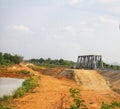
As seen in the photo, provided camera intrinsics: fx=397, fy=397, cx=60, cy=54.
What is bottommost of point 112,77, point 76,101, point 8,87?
point 8,87

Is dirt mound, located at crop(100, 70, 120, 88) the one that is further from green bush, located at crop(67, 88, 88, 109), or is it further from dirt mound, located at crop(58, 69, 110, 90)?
green bush, located at crop(67, 88, 88, 109)

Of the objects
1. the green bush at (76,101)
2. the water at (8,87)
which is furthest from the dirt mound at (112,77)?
the green bush at (76,101)

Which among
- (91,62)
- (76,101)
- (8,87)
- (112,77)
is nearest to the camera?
(76,101)

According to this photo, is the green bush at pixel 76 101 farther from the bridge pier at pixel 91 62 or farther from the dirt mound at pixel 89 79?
the bridge pier at pixel 91 62

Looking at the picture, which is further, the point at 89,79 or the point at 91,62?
the point at 91,62

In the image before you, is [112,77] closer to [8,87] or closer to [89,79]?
[89,79]

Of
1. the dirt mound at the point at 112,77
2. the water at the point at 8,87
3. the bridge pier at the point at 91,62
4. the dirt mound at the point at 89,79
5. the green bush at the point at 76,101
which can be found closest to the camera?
the green bush at the point at 76,101

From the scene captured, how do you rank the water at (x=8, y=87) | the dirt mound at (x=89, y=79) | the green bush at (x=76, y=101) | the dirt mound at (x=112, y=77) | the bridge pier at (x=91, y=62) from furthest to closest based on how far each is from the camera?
1. the bridge pier at (x=91, y=62)
2. the dirt mound at (x=112, y=77)
3. the dirt mound at (x=89, y=79)
4. the water at (x=8, y=87)
5. the green bush at (x=76, y=101)

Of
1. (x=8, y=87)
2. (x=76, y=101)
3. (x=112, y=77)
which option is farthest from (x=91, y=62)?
(x=76, y=101)

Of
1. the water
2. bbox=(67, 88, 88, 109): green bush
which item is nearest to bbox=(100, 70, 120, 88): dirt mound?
the water

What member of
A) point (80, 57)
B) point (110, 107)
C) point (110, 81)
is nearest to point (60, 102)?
point (110, 107)

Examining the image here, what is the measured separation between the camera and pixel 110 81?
151 ft

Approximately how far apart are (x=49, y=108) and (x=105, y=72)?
3092 centimetres

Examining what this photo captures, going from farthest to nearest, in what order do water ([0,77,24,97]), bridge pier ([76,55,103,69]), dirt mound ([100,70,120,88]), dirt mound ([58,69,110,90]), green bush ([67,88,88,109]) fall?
bridge pier ([76,55,103,69]), dirt mound ([100,70,120,88]), dirt mound ([58,69,110,90]), water ([0,77,24,97]), green bush ([67,88,88,109])
